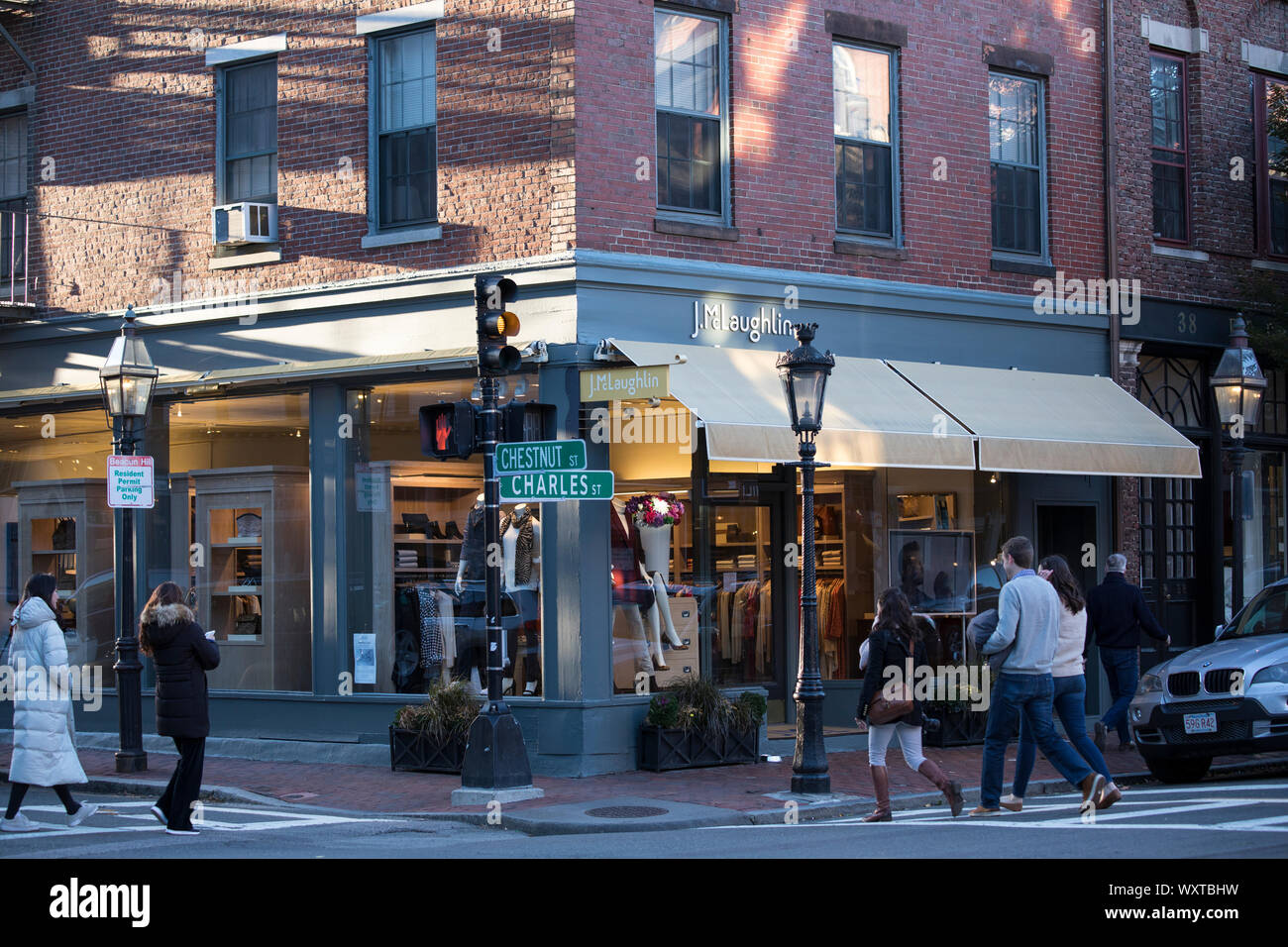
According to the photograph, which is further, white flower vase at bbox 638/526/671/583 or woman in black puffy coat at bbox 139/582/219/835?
white flower vase at bbox 638/526/671/583

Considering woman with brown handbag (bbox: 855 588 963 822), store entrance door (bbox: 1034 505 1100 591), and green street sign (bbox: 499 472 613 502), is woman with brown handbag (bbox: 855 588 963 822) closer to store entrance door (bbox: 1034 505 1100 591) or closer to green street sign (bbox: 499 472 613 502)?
green street sign (bbox: 499 472 613 502)

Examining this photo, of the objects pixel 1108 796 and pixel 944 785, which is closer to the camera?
pixel 1108 796

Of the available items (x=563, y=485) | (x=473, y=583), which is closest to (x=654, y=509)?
(x=473, y=583)

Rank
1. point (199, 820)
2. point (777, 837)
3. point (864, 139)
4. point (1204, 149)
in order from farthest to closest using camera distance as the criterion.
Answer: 1. point (1204, 149)
2. point (864, 139)
3. point (199, 820)
4. point (777, 837)

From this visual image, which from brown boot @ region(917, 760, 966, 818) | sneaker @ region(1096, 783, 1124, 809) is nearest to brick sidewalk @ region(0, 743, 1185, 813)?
brown boot @ region(917, 760, 966, 818)

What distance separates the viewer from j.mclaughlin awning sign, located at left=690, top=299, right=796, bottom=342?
48.9ft

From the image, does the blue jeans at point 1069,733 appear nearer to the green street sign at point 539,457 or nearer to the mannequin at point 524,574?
the green street sign at point 539,457

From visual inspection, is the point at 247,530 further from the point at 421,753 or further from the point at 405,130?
the point at 405,130

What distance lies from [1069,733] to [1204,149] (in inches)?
406

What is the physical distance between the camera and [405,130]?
15.4 meters

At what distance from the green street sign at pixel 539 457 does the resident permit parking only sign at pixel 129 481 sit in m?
4.21

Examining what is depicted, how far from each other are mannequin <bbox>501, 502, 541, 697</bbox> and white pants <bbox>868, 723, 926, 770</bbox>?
14.1ft

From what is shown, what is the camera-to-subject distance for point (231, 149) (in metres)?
16.7

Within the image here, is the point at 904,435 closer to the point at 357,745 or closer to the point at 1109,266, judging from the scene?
the point at 1109,266
